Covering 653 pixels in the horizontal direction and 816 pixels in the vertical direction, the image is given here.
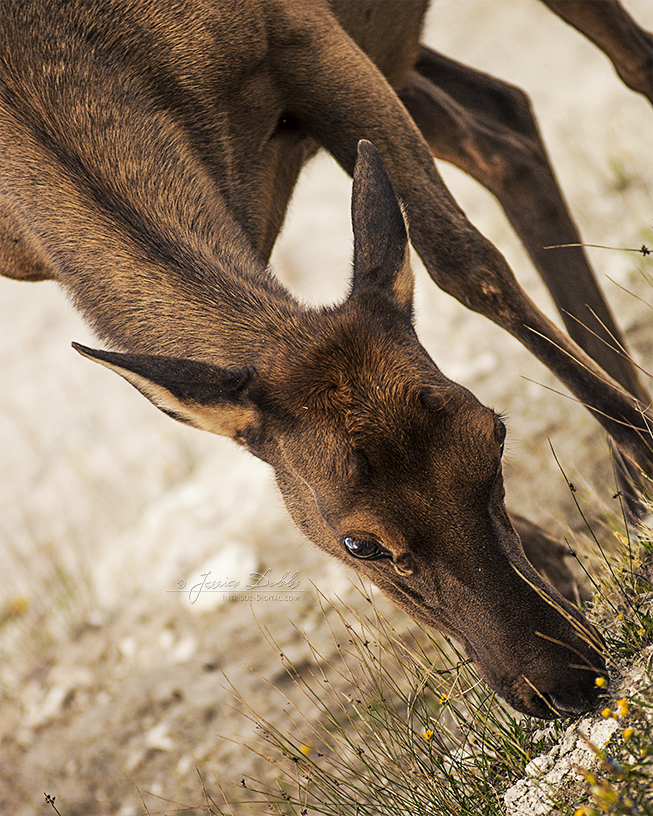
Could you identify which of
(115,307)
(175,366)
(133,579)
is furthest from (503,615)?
(133,579)

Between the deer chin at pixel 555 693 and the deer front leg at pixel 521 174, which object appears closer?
the deer chin at pixel 555 693

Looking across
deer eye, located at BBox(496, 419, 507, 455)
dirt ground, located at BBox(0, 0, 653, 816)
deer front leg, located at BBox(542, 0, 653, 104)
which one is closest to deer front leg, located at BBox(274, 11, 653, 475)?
dirt ground, located at BBox(0, 0, 653, 816)

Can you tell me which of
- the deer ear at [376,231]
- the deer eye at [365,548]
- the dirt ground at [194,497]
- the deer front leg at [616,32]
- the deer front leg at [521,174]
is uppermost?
the deer front leg at [616,32]

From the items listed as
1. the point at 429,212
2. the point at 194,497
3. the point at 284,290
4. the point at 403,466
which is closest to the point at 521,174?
the point at 429,212

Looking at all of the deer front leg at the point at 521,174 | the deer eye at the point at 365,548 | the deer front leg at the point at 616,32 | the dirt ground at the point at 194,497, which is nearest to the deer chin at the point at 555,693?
the deer eye at the point at 365,548

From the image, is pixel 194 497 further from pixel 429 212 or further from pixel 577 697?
pixel 577 697

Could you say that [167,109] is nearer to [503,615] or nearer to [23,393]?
[503,615]

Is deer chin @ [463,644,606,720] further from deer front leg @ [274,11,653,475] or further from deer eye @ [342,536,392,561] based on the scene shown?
deer front leg @ [274,11,653,475]

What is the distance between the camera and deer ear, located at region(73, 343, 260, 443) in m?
2.85

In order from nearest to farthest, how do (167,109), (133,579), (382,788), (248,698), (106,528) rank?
(382,788) < (167,109) < (248,698) < (133,579) < (106,528)

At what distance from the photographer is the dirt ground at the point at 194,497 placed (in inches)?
222

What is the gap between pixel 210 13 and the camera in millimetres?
4043

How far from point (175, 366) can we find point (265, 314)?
570 millimetres

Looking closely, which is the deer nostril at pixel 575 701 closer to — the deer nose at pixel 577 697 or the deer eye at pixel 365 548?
the deer nose at pixel 577 697
